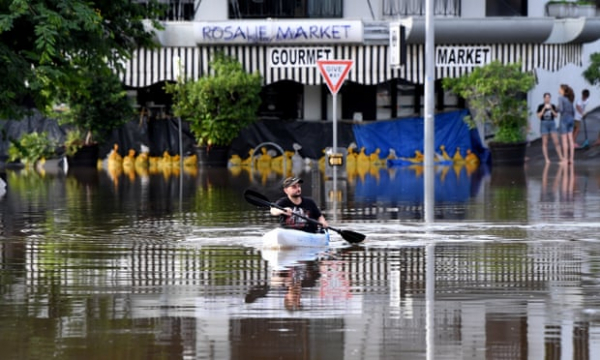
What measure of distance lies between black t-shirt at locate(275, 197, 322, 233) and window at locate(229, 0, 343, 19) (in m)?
23.7

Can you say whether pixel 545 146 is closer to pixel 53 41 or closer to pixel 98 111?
pixel 98 111

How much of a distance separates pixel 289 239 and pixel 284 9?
24816mm

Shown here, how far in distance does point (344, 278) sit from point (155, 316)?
9.78 feet

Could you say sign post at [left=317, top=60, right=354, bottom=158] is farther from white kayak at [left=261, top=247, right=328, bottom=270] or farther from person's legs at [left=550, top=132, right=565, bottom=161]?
white kayak at [left=261, top=247, right=328, bottom=270]

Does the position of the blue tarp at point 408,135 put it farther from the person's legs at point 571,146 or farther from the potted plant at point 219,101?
the potted plant at point 219,101

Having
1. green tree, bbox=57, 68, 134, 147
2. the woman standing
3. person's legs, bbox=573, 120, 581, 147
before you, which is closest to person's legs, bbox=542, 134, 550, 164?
the woman standing

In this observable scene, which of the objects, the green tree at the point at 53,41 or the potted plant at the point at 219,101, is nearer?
the green tree at the point at 53,41

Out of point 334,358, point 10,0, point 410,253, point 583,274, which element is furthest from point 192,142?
point 334,358

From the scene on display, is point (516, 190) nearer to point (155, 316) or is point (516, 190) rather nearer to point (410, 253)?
point (410, 253)

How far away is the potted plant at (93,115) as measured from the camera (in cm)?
3853

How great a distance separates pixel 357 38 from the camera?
39.5 metres

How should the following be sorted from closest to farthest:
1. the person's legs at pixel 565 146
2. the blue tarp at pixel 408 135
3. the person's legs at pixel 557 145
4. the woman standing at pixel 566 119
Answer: the woman standing at pixel 566 119 < the person's legs at pixel 565 146 < the person's legs at pixel 557 145 < the blue tarp at pixel 408 135

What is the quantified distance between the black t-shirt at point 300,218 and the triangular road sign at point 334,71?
14.8 m

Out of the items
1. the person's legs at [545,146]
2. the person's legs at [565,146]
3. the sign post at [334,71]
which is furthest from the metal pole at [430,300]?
the person's legs at [545,146]
